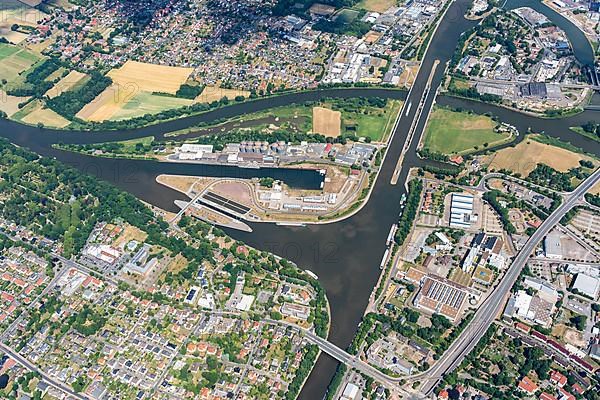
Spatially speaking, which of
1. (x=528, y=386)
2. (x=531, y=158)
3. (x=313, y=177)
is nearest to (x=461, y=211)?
(x=531, y=158)

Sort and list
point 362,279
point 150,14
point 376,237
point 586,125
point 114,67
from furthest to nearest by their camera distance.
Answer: point 150,14 < point 114,67 < point 586,125 < point 376,237 < point 362,279

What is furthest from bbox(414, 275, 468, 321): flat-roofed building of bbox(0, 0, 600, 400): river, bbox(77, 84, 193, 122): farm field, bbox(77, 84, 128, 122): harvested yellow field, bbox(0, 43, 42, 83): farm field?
bbox(0, 43, 42, 83): farm field

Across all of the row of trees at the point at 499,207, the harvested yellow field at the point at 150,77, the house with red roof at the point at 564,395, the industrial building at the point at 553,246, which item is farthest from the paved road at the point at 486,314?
the harvested yellow field at the point at 150,77

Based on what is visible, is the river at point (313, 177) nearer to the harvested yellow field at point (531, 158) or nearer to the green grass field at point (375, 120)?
the green grass field at point (375, 120)

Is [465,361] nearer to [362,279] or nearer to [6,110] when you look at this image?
[362,279]

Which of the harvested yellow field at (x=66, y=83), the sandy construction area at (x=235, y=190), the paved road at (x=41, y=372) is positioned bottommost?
the paved road at (x=41, y=372)

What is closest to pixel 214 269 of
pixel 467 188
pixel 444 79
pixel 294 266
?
pixel 294 266
